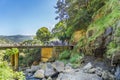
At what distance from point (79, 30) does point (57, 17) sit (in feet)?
72.9

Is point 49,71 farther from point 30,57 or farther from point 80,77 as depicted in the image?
point 30,57

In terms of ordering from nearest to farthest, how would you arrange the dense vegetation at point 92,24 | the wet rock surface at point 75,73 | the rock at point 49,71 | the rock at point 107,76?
the rock at point 107,76
the wet rock surface at point 75,73
the dense vegetation at point 92,24
the rock at point 49,71

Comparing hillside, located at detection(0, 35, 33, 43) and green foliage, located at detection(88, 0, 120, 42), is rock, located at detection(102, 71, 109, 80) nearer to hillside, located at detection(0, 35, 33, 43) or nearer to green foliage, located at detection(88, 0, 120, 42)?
green foliage, located at detection(88, 0, 120, 42)

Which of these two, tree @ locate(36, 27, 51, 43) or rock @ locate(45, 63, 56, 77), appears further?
tree @ locate(36, 27, 51, 43)

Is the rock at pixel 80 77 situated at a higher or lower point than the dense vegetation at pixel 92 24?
lower

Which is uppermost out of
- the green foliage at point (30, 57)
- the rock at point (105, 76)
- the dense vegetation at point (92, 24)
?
the dense vegetation at point (92, 24)

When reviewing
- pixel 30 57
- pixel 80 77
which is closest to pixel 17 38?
pixel 30 57

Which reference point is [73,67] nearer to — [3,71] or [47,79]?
[47,79]

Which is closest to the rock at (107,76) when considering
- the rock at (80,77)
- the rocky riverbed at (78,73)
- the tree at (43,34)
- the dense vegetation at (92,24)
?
the rocky riverbed at (78,73)

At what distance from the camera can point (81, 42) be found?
103 ft

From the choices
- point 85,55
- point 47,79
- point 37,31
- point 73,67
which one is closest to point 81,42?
point 85,55

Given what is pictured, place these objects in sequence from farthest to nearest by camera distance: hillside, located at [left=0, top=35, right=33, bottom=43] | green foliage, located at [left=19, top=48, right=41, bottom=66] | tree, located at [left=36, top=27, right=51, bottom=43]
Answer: hillside, located at [left=0, top=35, right=33, bottom=43] → tree, located at [left=36, top=27, right=51, bottom=43] → green foliage, located at [left=19, top=48, right=41, bottom=66]

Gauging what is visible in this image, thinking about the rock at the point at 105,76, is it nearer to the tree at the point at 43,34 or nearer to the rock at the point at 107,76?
the rock at the point at 107,76

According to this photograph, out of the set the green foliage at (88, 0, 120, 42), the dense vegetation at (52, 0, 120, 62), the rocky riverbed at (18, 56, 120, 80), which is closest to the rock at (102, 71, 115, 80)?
the rocky riverbed at (18, 56, 120, 80)
